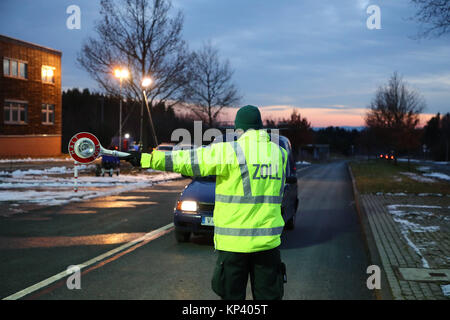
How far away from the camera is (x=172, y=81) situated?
3434cm

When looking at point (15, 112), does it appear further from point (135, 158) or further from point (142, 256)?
point (135, 158)

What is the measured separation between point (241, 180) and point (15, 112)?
40.1 meters

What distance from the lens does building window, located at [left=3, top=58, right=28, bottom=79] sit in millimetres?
37500

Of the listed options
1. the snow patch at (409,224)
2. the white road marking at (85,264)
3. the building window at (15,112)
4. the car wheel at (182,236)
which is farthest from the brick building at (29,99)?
the car wheel at (182,236)

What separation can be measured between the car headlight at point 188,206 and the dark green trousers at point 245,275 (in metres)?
Answer: 4.57

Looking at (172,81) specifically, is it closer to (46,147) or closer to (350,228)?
(46,147)

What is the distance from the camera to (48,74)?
42531 millimetres

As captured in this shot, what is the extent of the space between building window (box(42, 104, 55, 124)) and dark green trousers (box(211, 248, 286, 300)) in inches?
1671

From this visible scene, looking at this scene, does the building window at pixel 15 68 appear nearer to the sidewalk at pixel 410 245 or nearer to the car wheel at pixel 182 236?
the sidewalk at pixel 410 245

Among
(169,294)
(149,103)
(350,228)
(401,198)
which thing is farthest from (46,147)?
(169,294)

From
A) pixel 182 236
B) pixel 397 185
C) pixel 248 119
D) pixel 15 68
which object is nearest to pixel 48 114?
pixel 15 68

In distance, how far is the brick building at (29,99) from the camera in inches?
1479

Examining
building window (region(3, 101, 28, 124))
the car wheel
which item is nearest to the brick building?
building window (region(3, 101, 28, 124))
